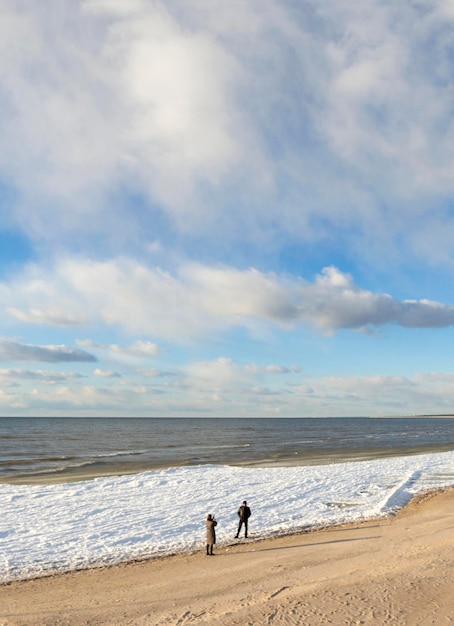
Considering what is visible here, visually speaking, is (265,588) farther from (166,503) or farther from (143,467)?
(143,467)

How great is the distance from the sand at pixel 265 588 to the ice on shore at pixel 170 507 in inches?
79.0

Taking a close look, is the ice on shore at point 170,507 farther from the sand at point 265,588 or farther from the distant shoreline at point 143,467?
the distant shoreline at point 143,467

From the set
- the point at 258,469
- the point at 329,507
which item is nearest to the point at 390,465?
the point at 258,469

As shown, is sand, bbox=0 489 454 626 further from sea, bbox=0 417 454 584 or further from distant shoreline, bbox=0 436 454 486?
distant shoreline, bbox=0 436 454 486

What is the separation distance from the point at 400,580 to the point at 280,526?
27.6ft

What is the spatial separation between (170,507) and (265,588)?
43.3 ft

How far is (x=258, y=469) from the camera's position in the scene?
→ 42.5 metres

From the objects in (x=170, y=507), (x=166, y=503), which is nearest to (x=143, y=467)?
(x=166, y=503)

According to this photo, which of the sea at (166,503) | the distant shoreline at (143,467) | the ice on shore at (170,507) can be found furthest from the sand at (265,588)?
the distant shoreline at (143,467)

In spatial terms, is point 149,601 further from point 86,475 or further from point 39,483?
point 86,475

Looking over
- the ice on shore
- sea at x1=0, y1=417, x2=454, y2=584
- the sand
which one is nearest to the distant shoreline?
sea at x1=0, y1=417, x2=454, y2=584

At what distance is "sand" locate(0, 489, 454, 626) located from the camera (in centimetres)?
1288

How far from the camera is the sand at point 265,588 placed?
42.3 feet

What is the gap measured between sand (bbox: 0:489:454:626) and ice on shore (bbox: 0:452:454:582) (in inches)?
79.0
